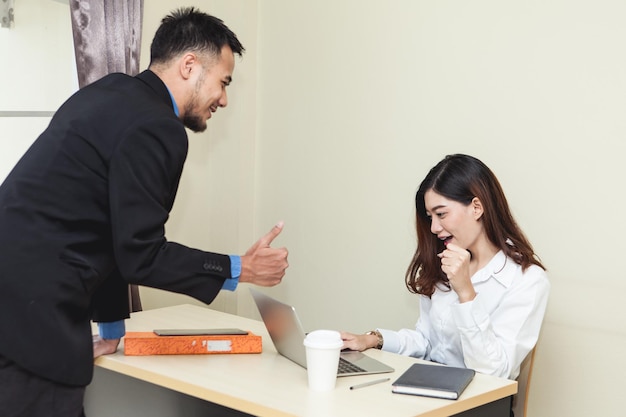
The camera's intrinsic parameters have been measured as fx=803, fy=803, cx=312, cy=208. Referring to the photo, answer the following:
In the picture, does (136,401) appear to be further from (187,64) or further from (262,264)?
(187,64)

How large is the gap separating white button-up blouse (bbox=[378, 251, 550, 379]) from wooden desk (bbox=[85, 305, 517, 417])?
16 cm

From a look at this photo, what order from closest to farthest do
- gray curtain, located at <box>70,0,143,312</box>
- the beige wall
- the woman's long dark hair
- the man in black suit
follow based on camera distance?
the man in black suit
the woman's long dark hair
the beige wall
gray curtain, located at <box>70,0,143,312</box>

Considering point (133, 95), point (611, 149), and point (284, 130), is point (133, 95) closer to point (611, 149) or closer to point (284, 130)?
point (611, 149)

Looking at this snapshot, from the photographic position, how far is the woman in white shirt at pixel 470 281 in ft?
7.25

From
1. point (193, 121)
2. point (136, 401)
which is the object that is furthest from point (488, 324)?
point (136, 401)

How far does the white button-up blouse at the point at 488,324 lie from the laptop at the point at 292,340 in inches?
10.6

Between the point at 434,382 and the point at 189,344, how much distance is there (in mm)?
696

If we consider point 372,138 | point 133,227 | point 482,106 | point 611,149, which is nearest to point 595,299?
point 611,149

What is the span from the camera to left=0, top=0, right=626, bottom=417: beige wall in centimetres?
258

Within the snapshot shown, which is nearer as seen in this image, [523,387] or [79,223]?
[79,223]

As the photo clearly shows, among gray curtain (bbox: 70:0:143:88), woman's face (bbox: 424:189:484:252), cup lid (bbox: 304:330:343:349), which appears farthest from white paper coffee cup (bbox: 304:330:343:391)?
gray curtain (bbox: 70:0:143:88)

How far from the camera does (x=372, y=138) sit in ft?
10.6

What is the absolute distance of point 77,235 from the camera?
1749 mm

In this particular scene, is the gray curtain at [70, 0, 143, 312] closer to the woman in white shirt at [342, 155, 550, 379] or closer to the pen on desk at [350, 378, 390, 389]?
the woman in white shirt at [342, 155, 550, 379]
